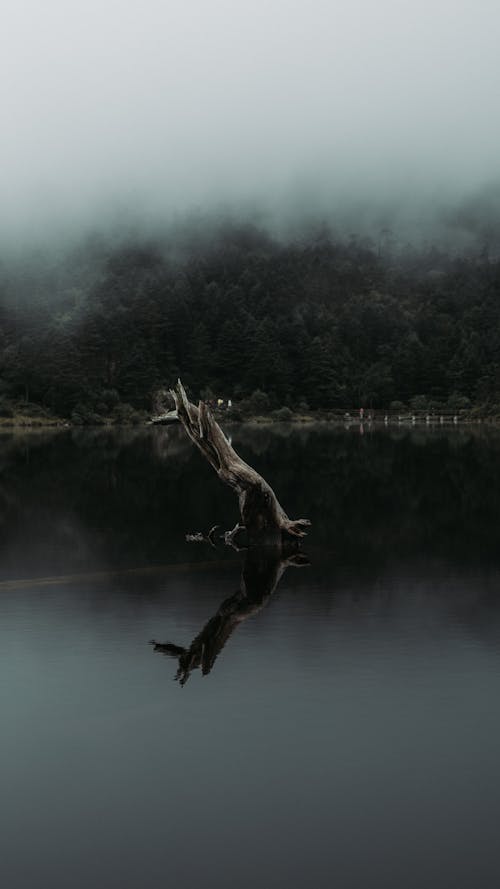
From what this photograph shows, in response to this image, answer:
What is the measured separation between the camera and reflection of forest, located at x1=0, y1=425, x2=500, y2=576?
31375mm

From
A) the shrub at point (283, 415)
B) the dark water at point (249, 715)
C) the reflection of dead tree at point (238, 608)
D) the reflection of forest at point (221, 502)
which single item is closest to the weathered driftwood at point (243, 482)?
the reflection of dead tree at point (238, 608)

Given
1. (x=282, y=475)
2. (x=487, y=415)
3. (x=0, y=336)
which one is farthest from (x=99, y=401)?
(x=282, y=475)

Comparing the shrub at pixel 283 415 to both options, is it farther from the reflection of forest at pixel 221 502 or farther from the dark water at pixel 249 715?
the dark water at pixel 249 715

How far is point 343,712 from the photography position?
14703mm

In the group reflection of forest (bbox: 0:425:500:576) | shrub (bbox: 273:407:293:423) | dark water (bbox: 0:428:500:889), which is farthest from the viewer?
shrub (bbox: 273:407:293:423)

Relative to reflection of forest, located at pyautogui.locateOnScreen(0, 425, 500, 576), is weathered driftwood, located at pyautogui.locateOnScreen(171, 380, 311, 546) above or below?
above

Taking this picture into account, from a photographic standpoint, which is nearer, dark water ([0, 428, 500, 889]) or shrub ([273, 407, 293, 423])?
dark water ([0, 428, 500, 889])

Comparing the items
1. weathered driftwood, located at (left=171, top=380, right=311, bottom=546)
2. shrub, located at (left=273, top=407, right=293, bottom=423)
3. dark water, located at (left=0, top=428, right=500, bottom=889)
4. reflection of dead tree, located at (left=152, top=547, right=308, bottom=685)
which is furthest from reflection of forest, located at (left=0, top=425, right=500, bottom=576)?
shrub, located at (left=273, top=407, right=293, bottom=423)

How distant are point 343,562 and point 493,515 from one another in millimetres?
12613

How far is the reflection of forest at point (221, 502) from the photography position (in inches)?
1235

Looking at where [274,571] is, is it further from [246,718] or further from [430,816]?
[430,816]

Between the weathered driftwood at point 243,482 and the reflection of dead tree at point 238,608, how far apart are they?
918mm

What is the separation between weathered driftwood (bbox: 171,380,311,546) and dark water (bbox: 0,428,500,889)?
1818mm

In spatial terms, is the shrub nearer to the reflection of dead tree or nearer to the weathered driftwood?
the weathered driftwood
